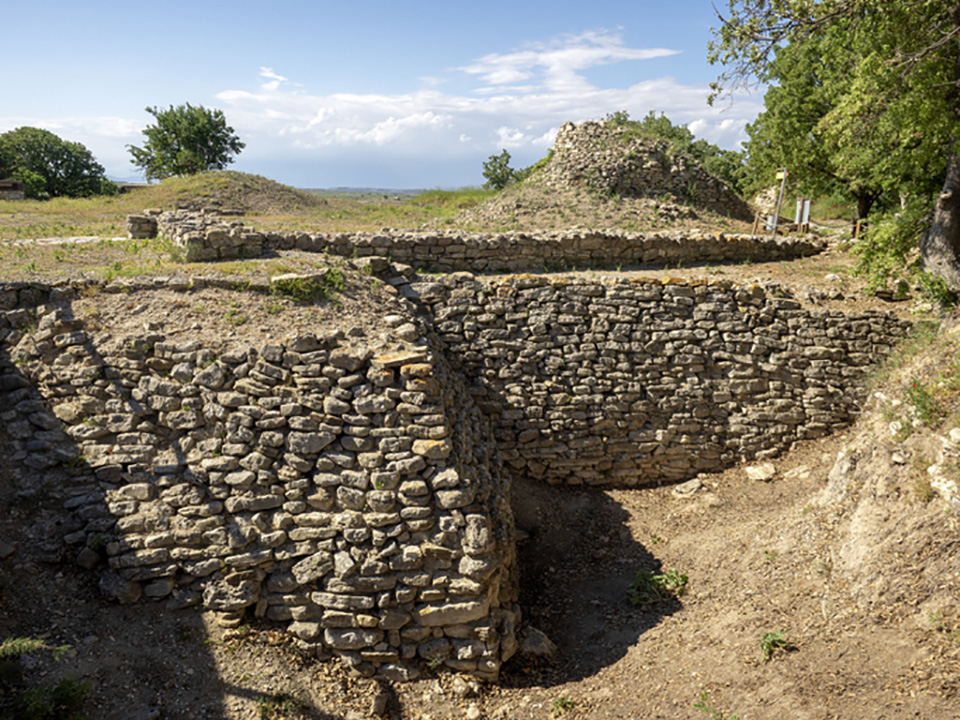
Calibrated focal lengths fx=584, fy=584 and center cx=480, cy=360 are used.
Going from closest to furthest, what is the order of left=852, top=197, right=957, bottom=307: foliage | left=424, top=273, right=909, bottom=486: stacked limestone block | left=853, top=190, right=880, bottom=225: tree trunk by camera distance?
left=424, top=273, right=909, bottom=486: stacked limestone block, left=852, top=197, right=957, bottom=307: foliage, left=853, top=190, right=880, bottom=225: tree trunk

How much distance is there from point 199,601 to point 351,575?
1.67 meters

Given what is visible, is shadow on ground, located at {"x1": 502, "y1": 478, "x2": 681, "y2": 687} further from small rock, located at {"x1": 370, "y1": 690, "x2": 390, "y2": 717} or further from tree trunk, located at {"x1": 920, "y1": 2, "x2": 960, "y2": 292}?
tree trunk, located at {"x1": 920, "y1": 2, "x2": 960, "y2": 292}

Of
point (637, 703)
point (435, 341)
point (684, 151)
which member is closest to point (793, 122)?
point (684, 151)

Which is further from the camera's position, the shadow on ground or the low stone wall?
the low stone wall

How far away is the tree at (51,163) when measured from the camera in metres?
38.7

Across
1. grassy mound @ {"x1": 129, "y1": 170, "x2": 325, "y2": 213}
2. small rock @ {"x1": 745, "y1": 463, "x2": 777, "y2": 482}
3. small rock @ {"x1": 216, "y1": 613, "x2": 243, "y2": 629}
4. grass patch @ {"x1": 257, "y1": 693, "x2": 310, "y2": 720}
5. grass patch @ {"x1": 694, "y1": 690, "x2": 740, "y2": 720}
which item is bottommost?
grass patch @ {"x1": 257, "y1": 693, "x2": 310, "y2": 720}

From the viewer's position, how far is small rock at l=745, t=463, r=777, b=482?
990 centimetres

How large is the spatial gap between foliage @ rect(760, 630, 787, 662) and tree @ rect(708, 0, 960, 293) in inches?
301

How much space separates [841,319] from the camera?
34.1ft

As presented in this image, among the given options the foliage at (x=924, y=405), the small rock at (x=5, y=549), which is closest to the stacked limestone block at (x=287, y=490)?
the small rock at (x=5, y=549)

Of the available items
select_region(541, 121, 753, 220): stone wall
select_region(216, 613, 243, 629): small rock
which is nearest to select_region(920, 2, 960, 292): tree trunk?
select_region(541, 121, 753, 220): stone wall

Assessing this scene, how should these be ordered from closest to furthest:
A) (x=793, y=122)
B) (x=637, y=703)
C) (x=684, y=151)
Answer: (x=637, y=703)
(x=793, y=122)
(x=684, y=151)

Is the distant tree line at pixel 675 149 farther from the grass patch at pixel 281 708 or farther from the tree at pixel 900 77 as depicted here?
the grass patch at pixel 281 708

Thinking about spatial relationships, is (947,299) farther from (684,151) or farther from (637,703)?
(684,151)
